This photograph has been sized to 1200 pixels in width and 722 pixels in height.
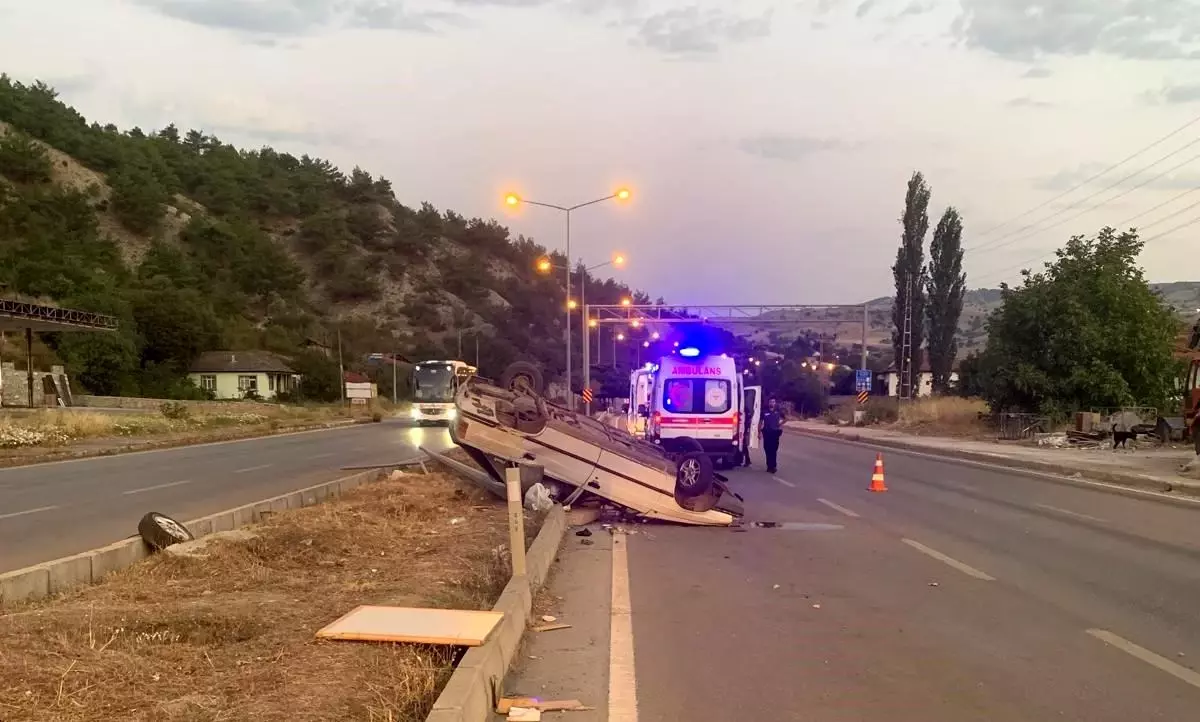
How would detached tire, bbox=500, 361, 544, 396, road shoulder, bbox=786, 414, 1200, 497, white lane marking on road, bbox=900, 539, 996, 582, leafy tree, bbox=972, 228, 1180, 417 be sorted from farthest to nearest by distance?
1. leafy tree, bbox=972, 228, 1180, 417
2. road shoulder, bbox=786, 414, 1200, 497
3. detached tire, bbox=500, 361, 544, 396
4. white lane marking on road, bbox=900, 539, 996, 582

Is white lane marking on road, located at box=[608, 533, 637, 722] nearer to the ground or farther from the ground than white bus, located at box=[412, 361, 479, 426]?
nearer to the ground

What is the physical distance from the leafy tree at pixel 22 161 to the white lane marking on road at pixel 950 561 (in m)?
107

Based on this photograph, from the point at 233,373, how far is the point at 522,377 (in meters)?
76.9

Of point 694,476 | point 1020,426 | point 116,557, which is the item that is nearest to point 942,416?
point 1020,426

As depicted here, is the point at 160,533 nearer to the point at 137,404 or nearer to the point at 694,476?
the point at 694,476

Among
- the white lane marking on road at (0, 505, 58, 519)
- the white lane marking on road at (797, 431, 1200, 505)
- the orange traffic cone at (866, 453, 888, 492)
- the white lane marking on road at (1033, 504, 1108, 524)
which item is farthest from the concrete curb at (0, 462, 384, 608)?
the white lane marking on road at (797, 431, 1200, 505)

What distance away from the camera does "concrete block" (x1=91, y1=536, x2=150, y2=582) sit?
8711 mm

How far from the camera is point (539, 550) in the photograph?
9570 mm

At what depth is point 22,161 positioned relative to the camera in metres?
98.4

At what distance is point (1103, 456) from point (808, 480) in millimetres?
11820

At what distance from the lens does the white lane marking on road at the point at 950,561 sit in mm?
9961

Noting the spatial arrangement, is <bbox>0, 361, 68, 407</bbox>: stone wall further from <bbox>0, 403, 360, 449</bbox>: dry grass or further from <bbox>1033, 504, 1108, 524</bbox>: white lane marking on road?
<bbox>1033, 504, 1108, 524</bbox>: white lane marking on road

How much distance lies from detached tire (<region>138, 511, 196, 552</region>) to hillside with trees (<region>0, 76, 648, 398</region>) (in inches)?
2616

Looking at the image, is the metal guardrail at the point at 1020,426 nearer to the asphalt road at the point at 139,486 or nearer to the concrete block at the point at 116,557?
the asphalt road at the point at 139,486
